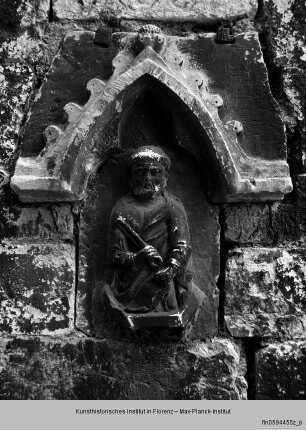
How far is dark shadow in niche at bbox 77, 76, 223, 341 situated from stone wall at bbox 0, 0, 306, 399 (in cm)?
5

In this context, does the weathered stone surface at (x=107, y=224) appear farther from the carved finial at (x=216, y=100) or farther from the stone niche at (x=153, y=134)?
the carved finial at (x=216, y=100)

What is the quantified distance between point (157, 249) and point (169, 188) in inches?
13.4

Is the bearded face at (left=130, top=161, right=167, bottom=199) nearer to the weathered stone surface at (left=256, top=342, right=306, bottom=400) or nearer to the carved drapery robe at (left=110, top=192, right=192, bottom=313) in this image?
the carved drapery robe at (left=110, top=192, right=192, bottom=313)

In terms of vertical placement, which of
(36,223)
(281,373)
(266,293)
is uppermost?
(36,223)

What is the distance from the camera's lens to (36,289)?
3205 mm

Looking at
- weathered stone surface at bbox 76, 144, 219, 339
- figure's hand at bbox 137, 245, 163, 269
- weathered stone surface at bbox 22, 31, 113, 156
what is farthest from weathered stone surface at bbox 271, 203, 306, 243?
weathered stone surface at bbox 22, 31, 113, 156

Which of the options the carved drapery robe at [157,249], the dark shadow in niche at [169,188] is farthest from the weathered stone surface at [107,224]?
the carved drapery robe at [157,249]

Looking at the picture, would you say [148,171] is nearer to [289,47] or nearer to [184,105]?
[184,105]

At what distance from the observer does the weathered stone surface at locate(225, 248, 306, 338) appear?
3246mm

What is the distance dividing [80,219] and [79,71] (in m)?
0.69

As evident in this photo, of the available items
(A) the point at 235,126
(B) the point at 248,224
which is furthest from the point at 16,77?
(B) the point at 248,224

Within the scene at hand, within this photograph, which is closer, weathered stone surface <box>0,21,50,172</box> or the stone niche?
the stone niche

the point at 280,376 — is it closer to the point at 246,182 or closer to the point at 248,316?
the point at 248,316

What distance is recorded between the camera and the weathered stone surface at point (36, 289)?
10.5ft
